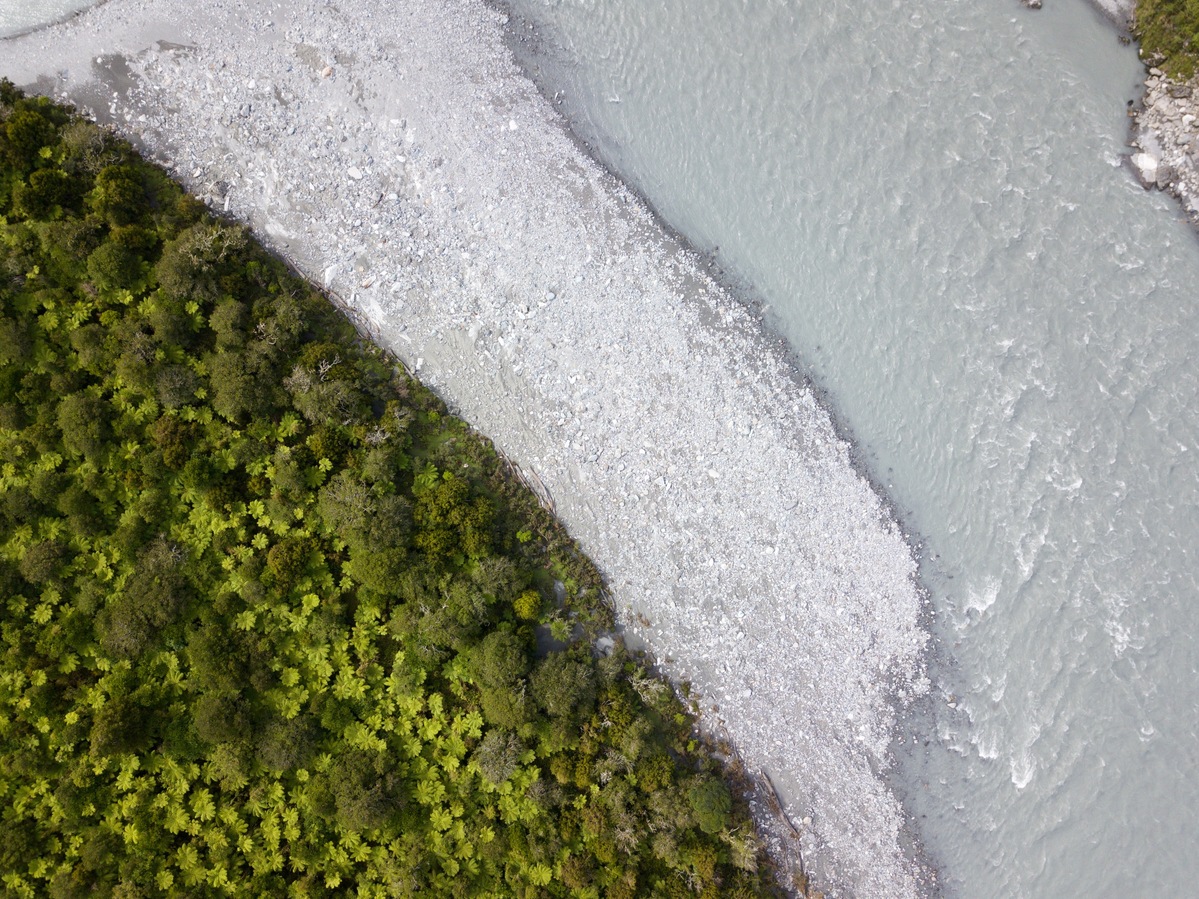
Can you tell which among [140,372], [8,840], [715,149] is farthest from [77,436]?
[715,149]

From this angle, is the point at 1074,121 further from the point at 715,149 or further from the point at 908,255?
the point at 715,149

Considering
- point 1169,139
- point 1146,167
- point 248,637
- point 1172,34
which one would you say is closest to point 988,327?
point 1146,167

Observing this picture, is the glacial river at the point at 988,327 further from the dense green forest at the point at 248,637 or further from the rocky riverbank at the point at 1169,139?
the dense green forest at the point at 248,637

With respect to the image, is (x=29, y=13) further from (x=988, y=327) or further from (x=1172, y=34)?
(x=1172, y=34)

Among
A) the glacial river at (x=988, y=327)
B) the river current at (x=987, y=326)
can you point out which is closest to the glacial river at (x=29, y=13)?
the river current at (x=987, y=326)

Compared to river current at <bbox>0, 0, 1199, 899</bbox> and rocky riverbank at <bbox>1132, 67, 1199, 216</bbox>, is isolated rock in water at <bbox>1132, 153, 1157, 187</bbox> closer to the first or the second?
rocky riverbank at <bbox>1132, 67, 1199, 216</bbox>

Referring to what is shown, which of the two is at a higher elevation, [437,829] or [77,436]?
[77,436]
